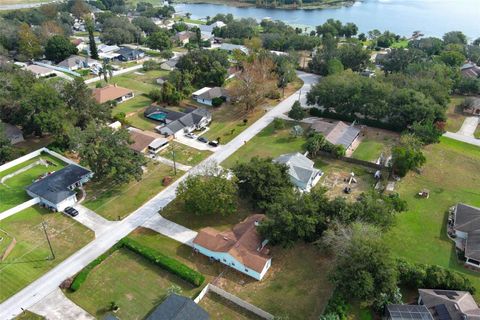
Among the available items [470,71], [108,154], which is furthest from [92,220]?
[470,71]

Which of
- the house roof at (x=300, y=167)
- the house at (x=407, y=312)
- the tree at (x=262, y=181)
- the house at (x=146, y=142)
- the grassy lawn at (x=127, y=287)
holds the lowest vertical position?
the grassy lawn at (x=127, y=287)

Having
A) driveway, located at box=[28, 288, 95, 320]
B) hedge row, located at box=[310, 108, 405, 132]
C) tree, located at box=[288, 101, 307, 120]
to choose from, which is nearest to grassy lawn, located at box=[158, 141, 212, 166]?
tree, located at box=[288, 101, 307, 120]

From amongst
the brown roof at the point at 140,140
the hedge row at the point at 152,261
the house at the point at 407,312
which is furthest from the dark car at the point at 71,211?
the house at the point at 407,312

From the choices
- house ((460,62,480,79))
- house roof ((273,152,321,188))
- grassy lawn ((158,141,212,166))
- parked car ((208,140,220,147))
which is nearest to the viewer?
house roof ((273,152,321,188))

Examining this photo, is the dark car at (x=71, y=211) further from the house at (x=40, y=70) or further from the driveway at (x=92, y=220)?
the house at (x=40, y=70)

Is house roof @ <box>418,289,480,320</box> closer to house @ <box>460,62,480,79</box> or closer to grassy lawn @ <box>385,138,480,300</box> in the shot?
Result: grassy lawn @ <box>385,138,480,300</box>

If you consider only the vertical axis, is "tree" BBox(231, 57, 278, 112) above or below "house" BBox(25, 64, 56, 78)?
above
